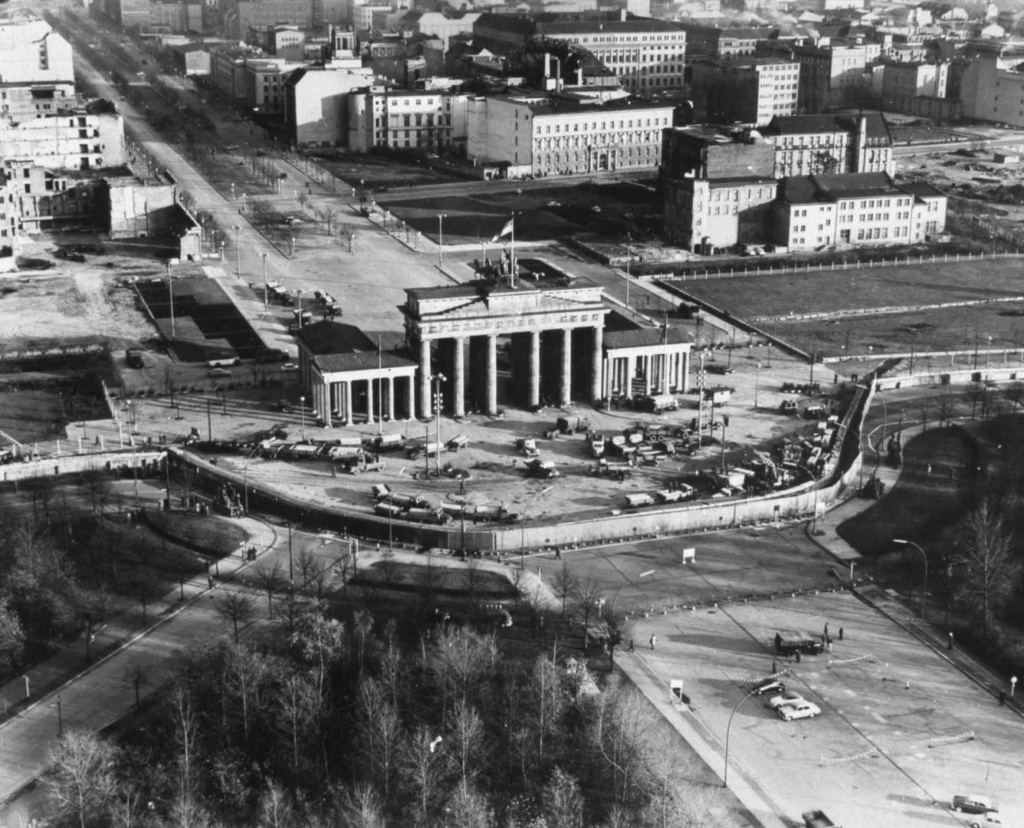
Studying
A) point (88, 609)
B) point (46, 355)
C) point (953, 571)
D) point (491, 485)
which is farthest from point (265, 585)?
point (46, 355)

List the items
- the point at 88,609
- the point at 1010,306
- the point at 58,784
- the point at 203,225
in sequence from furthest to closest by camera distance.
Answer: the point at 203,225 < the point at 1010,306 < the point at 88,609 < the point at 58,784

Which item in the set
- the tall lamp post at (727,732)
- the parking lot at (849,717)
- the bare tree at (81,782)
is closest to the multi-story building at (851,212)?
the parking lot at (849,717)

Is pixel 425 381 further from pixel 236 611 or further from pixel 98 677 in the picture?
pixel 98 677

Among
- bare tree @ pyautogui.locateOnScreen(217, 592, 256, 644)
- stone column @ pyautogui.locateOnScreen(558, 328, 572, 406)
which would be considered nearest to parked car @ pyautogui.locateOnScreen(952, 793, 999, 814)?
bare tree @ pyautogui.locateOnScreen(217, 592, 256, 644)

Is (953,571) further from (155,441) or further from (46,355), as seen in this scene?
(46,355)

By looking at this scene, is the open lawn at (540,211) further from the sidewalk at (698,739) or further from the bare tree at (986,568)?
the sidewalk at (698,739)

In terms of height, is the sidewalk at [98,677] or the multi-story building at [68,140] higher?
the multi-story building at [68,140]

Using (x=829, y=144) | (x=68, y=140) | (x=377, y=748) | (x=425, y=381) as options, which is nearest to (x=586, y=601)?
(x=377, y=748)
